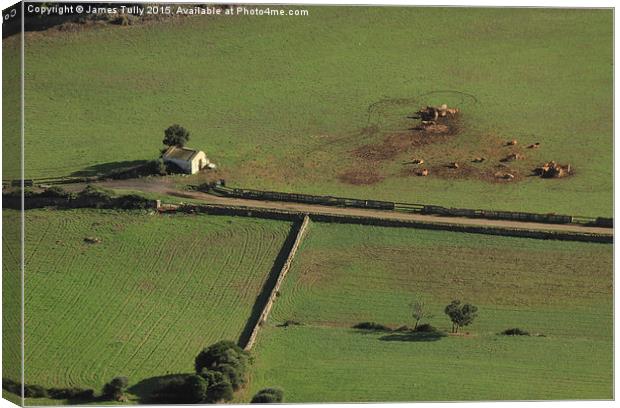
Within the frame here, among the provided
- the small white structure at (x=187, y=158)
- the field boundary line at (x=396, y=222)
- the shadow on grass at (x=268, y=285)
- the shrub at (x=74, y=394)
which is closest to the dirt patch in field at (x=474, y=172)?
the field boundary line at (x=396, y=222)

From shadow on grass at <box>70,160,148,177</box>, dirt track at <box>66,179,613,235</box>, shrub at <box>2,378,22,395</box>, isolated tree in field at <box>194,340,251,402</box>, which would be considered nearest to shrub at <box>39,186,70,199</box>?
dirt track at <box>66,179,613,235</box>

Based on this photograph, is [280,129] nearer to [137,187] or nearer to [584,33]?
A: [137,187]

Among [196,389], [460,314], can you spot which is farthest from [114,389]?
[460,314]

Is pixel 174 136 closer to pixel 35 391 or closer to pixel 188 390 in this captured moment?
pixel 188 390

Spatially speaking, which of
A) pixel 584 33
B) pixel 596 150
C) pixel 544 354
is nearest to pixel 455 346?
pixel 544 354

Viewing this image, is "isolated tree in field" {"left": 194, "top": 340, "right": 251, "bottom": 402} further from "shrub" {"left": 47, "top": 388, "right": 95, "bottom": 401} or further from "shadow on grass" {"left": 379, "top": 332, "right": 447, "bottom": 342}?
"shadow on grass" {"left": 379, "top": 332, "right": 447, "bottom": 342}

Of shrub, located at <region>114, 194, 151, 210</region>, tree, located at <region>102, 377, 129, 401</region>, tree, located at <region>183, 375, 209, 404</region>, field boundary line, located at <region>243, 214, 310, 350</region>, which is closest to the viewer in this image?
tree, located at <region>183, 375, 209, 404</region>
